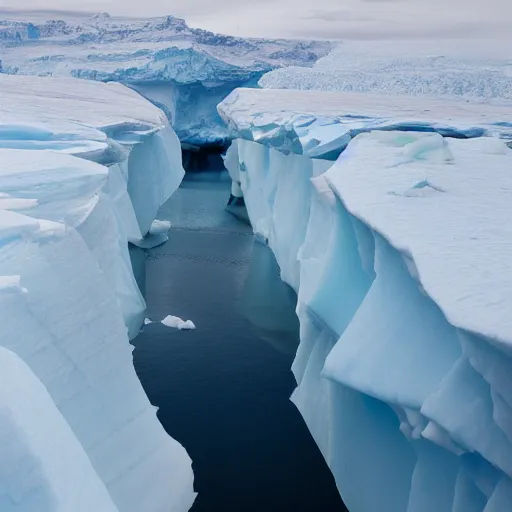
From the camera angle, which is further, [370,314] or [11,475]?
[370,314]

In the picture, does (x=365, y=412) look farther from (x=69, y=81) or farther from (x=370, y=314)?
(x=69, y=81)

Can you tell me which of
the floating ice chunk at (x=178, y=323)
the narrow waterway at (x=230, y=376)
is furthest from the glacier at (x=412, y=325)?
the floating ice chunk at (x=178, y=323)

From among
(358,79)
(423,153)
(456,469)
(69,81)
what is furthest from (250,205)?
(456,469)

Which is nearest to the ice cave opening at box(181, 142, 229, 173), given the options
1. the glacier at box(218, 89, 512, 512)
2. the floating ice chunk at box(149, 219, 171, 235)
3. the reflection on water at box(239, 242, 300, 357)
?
the floating ice chunk at box(149, 219, 171, 235)

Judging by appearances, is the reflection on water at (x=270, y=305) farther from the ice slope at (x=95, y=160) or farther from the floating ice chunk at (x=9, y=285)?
the floating ice chunk at (x=9, y=285)

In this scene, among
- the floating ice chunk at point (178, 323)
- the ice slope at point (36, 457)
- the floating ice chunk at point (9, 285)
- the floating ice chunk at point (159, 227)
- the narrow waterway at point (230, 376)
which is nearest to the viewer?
the ice slope at point (36, 457)

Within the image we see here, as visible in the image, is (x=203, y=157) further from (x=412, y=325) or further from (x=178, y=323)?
(x=412, y=325)

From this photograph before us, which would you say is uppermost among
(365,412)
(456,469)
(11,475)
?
(11,475)
